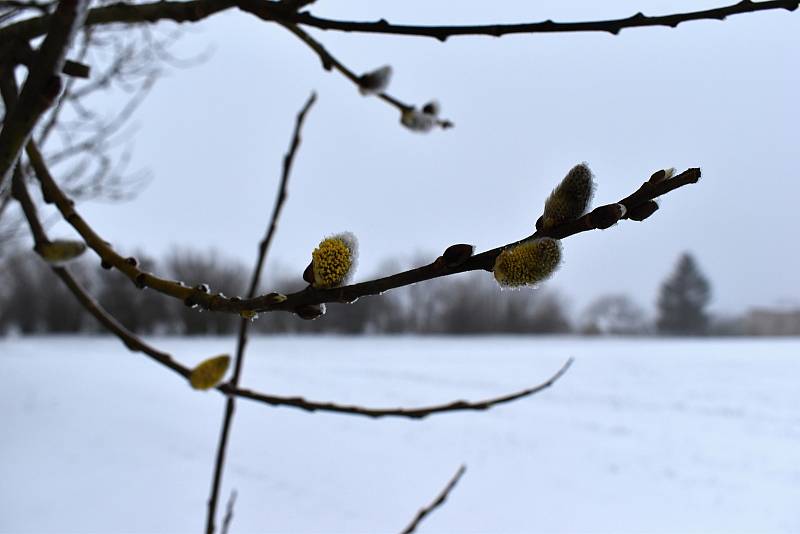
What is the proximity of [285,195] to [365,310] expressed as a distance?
30.8 ft

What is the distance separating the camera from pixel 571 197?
307mm

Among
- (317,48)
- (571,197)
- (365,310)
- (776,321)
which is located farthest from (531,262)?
(365,310)

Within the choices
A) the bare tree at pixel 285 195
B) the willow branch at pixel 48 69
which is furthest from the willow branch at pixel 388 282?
the willow branch at pixel 48 69

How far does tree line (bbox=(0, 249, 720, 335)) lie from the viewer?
872 centimetres

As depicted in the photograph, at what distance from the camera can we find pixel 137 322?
12023 millimetres

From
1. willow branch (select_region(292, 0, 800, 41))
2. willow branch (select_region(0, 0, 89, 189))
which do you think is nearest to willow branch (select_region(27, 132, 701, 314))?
willow branch (select_region(0, 0, 89, 189))

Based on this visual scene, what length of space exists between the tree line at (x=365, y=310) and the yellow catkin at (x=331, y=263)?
771 cm

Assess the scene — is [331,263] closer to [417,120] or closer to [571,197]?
[571,197]

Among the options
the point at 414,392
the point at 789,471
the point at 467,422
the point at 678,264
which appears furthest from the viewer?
the point at 678,264

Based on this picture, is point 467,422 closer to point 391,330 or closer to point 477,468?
point 477,468

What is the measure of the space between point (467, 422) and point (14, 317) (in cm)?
1421

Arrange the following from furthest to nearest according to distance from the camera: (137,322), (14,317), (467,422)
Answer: (14,317) → (137,322) → (467,422)

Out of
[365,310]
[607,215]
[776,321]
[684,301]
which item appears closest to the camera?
[607,215]

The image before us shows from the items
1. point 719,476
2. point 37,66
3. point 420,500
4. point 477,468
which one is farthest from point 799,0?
point 477,468
